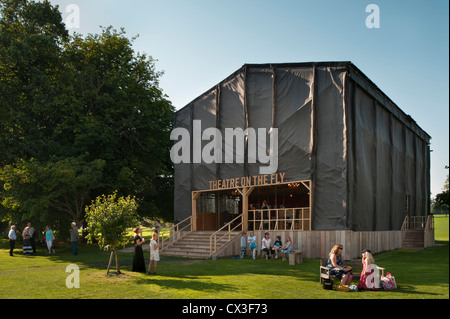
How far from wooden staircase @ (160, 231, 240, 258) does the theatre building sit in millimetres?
75

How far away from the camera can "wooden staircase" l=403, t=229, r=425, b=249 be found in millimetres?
26281

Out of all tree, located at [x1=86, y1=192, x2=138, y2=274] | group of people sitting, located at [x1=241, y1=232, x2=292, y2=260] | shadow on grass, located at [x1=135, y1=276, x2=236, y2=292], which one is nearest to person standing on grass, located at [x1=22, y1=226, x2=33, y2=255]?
tree, located at [x1=86, y1=192, x2=138, y2=274]

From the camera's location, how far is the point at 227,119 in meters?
25.6

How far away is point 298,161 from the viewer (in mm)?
21781

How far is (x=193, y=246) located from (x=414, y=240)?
14.5 meters

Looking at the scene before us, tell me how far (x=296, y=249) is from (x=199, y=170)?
8838 millimetres

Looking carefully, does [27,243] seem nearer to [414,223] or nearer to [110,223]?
[110,223]

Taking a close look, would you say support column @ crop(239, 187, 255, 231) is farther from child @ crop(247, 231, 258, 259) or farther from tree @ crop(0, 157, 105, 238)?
tree @ crop(0, 157, 105, 238)

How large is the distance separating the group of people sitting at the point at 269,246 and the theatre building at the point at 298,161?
35.3 inches

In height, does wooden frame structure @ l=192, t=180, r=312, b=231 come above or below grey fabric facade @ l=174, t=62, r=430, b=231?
below

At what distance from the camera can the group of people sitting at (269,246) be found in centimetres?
1978

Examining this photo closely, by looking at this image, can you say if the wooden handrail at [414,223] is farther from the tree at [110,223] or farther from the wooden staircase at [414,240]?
the tree at [110,223]
